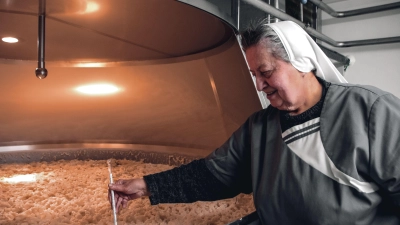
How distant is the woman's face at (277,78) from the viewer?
37.7 inches

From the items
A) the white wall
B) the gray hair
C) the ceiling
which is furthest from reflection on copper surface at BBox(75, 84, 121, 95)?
→ the white wall

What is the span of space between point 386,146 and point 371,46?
1.65 metres

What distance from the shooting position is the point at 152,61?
1815 millimetres

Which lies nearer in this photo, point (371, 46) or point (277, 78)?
point (277, 78)

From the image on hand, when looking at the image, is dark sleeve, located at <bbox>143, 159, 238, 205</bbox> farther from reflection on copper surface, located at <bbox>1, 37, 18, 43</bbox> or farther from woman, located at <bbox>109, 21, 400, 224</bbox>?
reflection on copper surface, located at <bbox>1, 37, 18, 43</bbox>

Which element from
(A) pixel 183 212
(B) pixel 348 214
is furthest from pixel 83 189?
(B) pixel 348 214

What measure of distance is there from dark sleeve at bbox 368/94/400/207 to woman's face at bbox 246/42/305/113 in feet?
0.62

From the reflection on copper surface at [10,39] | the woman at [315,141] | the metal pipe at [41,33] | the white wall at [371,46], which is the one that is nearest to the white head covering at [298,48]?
the woman at [315,141]

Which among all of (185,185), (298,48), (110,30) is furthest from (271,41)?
(110,30)

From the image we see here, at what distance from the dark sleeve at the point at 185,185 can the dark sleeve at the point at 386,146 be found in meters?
0.48

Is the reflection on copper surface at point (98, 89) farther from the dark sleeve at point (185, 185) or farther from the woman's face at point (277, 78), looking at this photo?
the woman's face at point (277, 78)

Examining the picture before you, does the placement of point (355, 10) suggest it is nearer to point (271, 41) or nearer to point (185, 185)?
point (271, 41)

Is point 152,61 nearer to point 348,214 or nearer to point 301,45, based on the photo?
point 301,45

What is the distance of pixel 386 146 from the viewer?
2.81 feet
